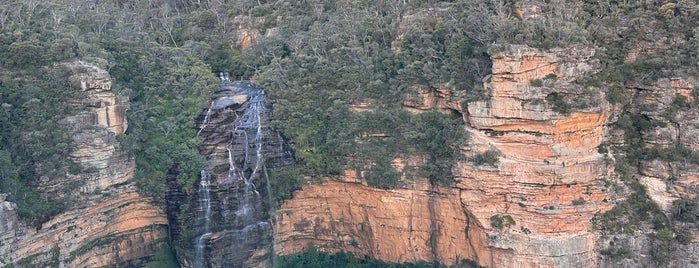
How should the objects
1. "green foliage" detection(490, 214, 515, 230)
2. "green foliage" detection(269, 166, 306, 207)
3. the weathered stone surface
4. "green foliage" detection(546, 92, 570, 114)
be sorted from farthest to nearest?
1. "green foliage" detection(269, 166, 306, 207)
2. the weathered stone surface
3. "green foliage" detection(490, 214, 515, 230)
4. "green foliage" detection(546, 92, 570, 114)

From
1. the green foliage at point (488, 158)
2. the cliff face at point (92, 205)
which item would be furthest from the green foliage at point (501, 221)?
the cliff face at point (92, 205)

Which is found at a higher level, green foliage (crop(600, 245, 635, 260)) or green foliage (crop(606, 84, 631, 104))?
green foliage (crop(606, 84, 631, 104))

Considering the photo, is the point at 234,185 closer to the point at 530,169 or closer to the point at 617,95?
the point at 530,169

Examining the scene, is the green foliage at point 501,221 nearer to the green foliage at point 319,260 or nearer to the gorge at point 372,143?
the gorge at point 372,143

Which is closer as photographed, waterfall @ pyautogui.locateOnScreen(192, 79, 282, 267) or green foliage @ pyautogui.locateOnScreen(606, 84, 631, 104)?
green foliage @ pyautogui.locateOnScreen(606, 84, 631, 104)

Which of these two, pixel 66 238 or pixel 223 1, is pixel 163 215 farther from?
pixel 223 1

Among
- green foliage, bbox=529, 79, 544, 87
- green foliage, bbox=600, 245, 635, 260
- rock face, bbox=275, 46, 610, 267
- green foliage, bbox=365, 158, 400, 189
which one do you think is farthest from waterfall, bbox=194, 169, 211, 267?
green foliage, bbox=600, 245, 635, 260

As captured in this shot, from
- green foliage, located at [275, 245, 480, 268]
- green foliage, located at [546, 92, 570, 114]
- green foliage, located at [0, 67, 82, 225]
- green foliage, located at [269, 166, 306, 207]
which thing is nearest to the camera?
green foliage, located at [546, 92, 570, 114]

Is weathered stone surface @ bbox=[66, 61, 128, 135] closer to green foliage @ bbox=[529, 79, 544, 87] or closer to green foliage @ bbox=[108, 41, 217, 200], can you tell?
green foliage @ bbox=[108, 41, 217, 200]
